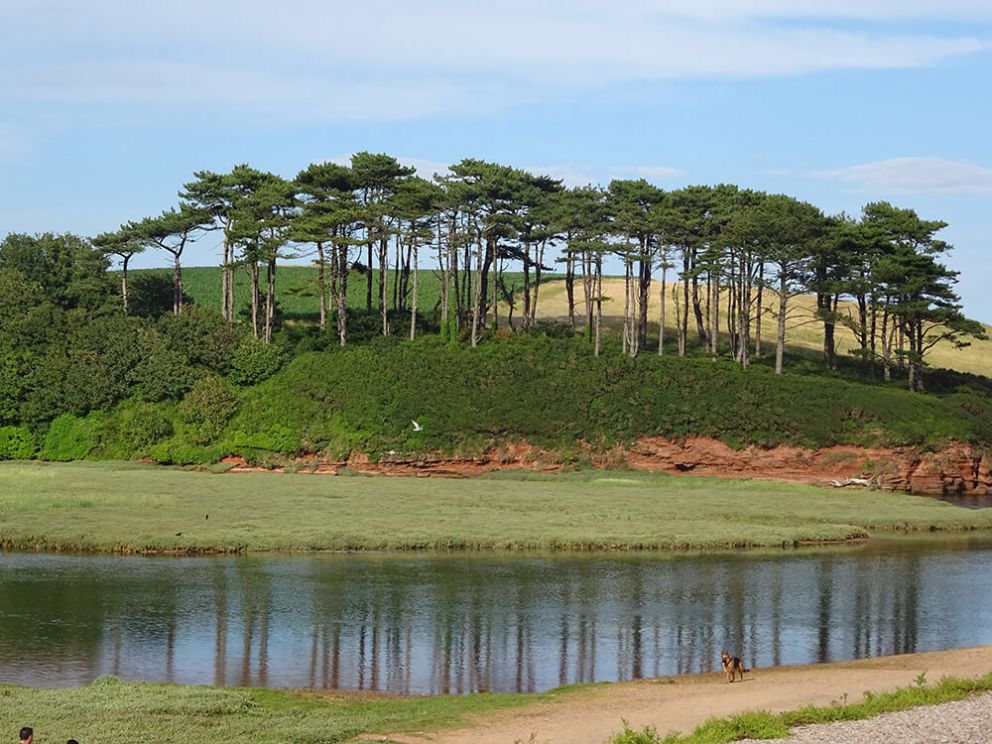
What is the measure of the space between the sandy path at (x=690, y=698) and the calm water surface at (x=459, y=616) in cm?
230

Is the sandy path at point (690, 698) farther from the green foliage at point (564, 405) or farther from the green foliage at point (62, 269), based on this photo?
the green foliage at point (62, 269)

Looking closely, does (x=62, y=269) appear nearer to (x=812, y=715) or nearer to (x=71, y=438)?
(x=71, y=438)

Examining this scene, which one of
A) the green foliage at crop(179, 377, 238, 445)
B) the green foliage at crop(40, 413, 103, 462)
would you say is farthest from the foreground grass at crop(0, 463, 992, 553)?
the green foliage at crop(179, 377, 238, 445)

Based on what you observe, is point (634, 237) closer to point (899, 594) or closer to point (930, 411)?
point (930, 411)

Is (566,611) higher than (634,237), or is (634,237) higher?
(634,237)

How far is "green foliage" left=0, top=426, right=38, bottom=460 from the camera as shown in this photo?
95750 millimetres

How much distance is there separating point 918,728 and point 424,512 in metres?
43.8

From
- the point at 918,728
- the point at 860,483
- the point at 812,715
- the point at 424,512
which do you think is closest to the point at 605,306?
the point at 860,483

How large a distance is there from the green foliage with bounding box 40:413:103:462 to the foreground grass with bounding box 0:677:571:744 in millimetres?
65117

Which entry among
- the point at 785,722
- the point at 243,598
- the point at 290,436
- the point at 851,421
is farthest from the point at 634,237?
the point at 785,722

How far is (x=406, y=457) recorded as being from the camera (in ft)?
303

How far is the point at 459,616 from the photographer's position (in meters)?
45.0

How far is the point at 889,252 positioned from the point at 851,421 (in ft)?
84.6

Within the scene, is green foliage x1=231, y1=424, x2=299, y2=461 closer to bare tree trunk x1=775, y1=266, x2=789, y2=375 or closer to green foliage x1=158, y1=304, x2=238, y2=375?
green foliage x1=158, y1=304, x2=238, y2=375
